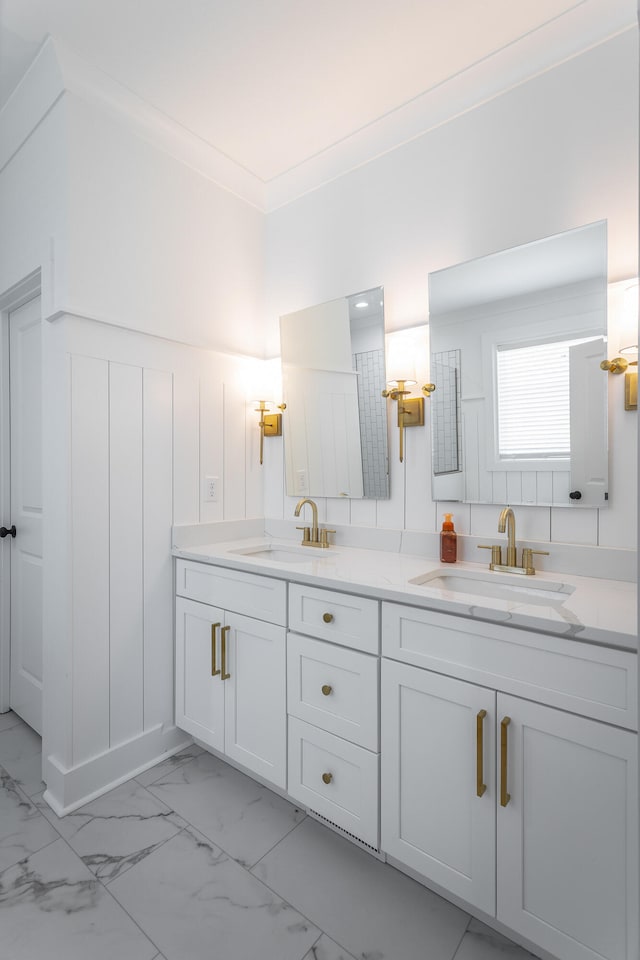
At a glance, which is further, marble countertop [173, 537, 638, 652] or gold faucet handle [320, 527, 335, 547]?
gold faucet handle [320, 527, 335, 547]

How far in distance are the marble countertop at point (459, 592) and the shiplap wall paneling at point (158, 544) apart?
0.39 feet

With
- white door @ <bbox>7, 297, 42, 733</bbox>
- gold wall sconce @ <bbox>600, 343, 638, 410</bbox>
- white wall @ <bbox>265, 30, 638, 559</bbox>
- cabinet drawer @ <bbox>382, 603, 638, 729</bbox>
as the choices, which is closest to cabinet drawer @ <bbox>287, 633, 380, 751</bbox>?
cabinet drawer @ <bbox>382, 603, 638, 729</bbox>

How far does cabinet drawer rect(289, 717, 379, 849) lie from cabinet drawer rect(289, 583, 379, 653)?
31cm

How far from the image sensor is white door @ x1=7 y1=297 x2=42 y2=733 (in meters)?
2.16

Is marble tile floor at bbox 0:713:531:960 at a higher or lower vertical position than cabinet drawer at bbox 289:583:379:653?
lower

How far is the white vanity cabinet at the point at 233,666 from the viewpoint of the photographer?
5.52 ft

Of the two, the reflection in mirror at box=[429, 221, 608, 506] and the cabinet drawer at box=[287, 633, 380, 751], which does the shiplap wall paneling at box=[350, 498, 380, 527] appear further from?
the cabinet drawer at box=[287, 633, 380, 751]

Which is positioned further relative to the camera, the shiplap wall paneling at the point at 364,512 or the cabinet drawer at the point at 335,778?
the shiplap wall paneling at the point at 364,512

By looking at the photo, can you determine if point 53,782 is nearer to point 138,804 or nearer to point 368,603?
point 138,804

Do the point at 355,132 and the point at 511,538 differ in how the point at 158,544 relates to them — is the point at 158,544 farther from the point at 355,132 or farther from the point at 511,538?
the point at 355,132

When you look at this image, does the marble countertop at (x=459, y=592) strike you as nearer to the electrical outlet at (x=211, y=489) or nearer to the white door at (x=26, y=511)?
the electrical outlet at (x=211, y=489)

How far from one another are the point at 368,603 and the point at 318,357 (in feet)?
4.23

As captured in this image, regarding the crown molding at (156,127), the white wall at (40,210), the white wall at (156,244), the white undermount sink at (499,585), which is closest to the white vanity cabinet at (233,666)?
the white undermount sink at (499,585)

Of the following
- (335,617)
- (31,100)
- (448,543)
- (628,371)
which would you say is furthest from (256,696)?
(31,100)
